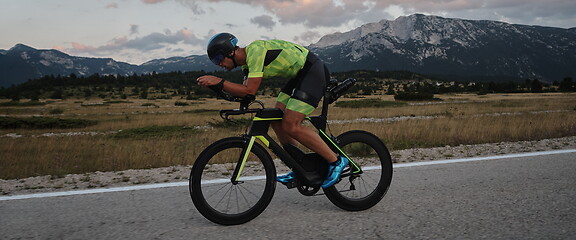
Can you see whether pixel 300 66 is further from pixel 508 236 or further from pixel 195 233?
pixel 508 236

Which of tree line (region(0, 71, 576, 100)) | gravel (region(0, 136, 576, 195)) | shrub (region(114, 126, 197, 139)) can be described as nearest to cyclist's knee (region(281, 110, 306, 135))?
gravel (region(0, 136, 576, 195))

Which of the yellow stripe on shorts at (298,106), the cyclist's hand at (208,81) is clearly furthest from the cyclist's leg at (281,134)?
the cyclist's hand at (208,81)

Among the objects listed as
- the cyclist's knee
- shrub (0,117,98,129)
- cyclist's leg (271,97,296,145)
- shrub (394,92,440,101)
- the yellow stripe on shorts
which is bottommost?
shrub (394,92,440,101)

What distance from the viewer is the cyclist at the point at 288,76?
144 inches

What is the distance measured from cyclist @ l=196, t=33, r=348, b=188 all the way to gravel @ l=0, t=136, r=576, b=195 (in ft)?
8.06

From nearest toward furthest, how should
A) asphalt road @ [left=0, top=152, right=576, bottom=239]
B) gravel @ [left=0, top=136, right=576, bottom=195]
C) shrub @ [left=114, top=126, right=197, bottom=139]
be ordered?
asphalt road @ [left=0, top=152, right=576, bottom=239] < gravel @ [left=0, top=136, right=576, bottom=195] < shrub @ [left=114, top=126, right=197, bottom=139]

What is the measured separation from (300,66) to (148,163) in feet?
16.5

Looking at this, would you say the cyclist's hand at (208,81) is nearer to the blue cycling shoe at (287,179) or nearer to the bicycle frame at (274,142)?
the bicycle frame at (274,142)

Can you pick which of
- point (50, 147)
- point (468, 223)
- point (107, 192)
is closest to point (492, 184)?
point (468, 223)

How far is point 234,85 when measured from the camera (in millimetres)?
3562

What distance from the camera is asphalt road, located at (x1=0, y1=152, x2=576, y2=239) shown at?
3.38 metres

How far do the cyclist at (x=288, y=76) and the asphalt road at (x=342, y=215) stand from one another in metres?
0.53

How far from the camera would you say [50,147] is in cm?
1273

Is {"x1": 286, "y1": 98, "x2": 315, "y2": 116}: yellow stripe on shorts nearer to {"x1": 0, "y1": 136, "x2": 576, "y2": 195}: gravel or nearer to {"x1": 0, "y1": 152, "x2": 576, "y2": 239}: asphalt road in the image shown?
{"x1": 0, "y1": 152, "x2": 576, "y2": 239}: asphalt road
